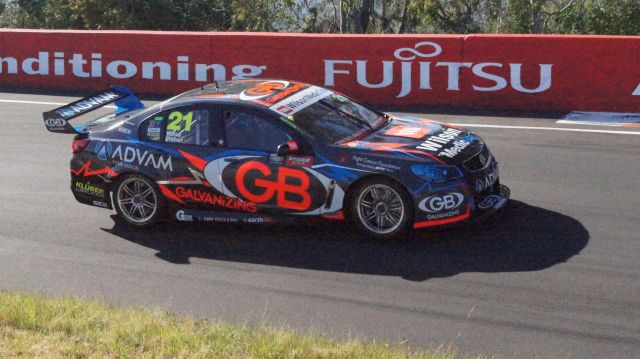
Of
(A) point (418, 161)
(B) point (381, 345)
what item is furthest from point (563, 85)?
(B) point (381, 345)

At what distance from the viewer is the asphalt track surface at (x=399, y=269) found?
24.2 feet

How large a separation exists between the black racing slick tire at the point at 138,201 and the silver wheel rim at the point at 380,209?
2164mm

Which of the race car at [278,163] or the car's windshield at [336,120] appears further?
the car's windshield at [336,120]

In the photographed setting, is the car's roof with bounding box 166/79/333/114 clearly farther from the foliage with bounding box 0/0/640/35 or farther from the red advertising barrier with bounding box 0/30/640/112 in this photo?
the foliage with bounding box 0/0/640/35

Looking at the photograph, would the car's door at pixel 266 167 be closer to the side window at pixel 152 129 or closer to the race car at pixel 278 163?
the race car at pixel 278 163

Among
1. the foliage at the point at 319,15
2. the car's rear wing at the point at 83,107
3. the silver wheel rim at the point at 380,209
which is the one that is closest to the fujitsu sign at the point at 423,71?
the car's rear wing at the point at 83,107

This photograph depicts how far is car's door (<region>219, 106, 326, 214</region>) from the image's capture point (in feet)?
30.8

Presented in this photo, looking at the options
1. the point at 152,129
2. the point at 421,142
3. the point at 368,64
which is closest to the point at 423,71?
the point at 368,64

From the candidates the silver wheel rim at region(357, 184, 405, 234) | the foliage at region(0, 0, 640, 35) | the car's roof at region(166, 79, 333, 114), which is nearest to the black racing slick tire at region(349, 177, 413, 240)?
the silver wheel rim at region(357, 184, 405, 234)

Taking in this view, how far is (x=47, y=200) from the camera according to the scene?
37.3 feet

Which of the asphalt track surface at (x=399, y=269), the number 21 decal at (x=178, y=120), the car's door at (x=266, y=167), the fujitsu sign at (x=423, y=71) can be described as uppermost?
the fujitsu sign at (x=423, y=71)

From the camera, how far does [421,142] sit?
9484 mm

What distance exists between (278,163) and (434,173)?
4.88 ft

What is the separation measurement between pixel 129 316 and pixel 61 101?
11558 mm
